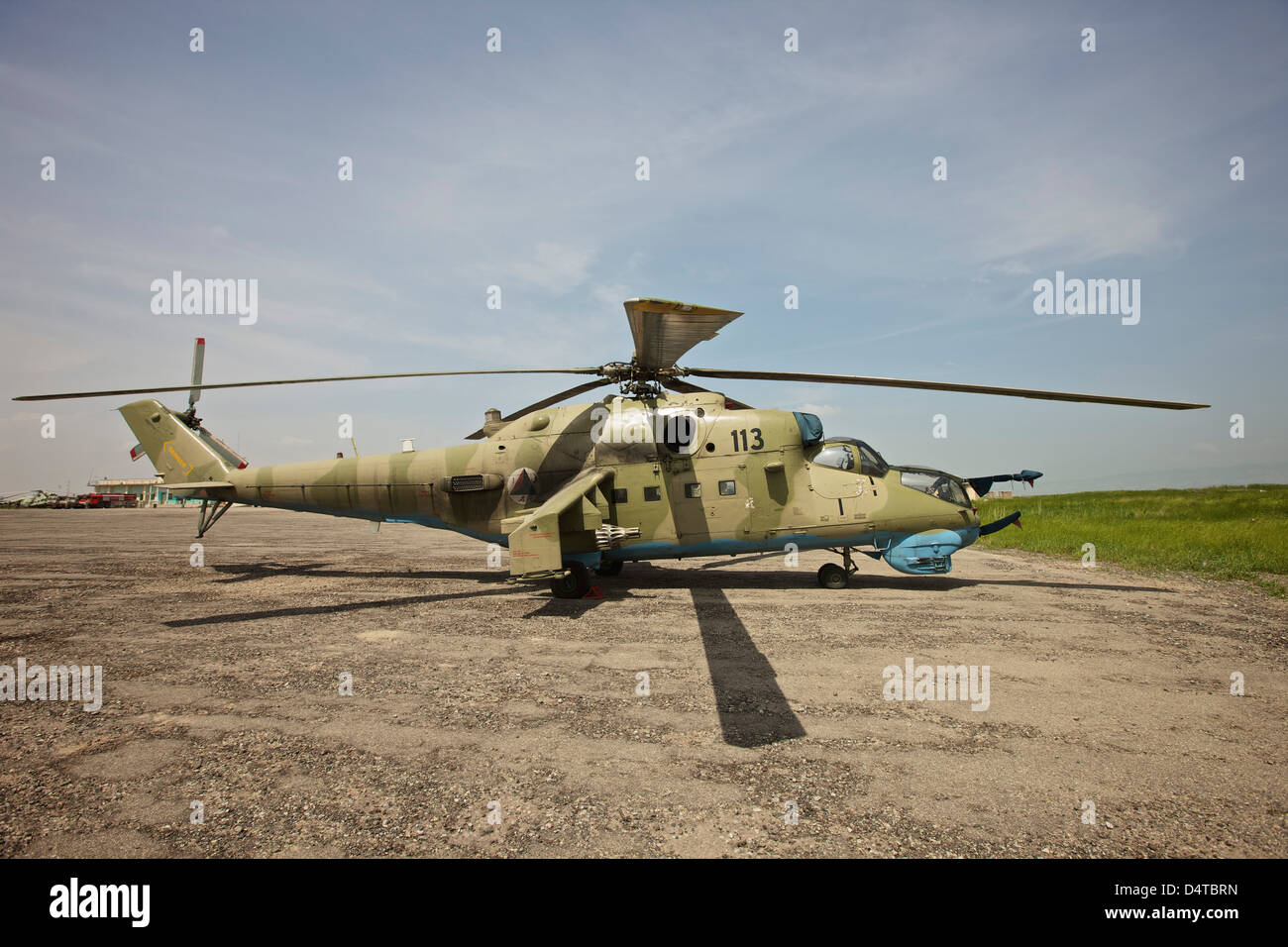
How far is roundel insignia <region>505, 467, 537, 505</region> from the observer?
12.1 m

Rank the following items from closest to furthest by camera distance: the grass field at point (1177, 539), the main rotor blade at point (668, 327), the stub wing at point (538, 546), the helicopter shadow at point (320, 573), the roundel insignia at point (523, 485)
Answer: the main rotor blade at point (668, 327), the stub wing at point (538, 546), the roundel insignia at point (523, 485), the grass field at point (1177, 539), the helicopter shadow at point (320, 573)

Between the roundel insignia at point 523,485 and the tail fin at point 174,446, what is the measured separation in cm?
814

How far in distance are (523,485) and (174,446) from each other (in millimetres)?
10080

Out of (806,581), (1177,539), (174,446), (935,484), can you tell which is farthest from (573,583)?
(1177,539)

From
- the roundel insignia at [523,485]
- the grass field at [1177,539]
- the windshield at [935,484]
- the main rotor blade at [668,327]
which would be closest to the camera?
the main rotor blade at [668,327]

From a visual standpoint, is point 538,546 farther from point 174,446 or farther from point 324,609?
point 174,446

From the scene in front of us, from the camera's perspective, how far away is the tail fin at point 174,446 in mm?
14141

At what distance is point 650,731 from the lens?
15.9 feet
